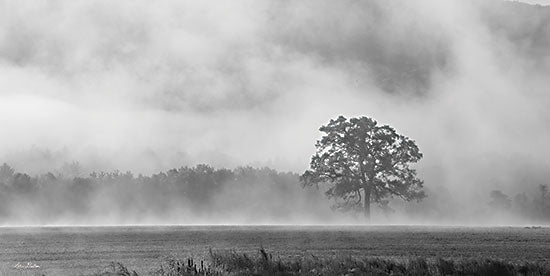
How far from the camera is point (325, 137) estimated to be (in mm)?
88875

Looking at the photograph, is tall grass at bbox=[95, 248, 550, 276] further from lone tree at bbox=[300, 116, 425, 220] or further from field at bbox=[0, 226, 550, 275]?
lone tree at bbox=[300, 116, 425, 220]

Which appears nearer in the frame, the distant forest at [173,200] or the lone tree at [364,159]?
the lone tree at [364,159]

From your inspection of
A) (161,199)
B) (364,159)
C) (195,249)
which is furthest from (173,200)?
(195,249)

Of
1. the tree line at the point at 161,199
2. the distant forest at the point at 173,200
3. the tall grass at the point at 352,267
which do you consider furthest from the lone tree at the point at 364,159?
the tall grass at the point at 352,267

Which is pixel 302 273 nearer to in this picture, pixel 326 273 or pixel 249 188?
pixel 326 273

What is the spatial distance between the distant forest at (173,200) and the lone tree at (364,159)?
668 inches

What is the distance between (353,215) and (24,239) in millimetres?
55695

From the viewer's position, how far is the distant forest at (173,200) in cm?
11069

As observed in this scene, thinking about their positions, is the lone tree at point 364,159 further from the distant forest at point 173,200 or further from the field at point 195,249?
the field at point 195,249

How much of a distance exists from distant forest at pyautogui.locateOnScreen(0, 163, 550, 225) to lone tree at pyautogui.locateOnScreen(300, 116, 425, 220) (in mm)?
16961

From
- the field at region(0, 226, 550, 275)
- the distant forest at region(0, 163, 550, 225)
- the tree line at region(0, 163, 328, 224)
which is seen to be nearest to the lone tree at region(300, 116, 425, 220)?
the distant forest at region(0, 163, 550, 225)

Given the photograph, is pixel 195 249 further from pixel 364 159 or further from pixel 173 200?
pixel 173 200

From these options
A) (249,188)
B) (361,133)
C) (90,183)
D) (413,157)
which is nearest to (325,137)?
(361,133)

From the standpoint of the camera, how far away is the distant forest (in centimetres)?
11069
